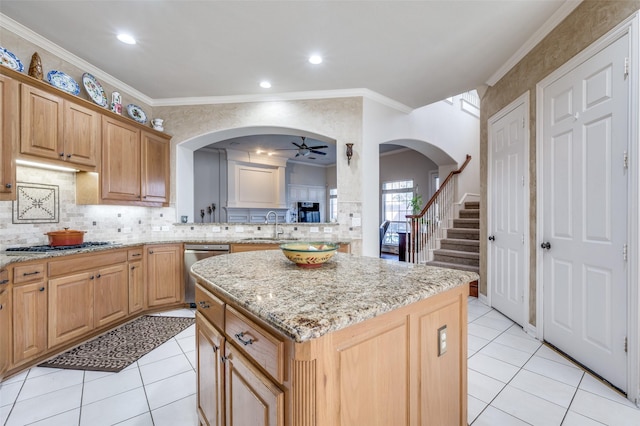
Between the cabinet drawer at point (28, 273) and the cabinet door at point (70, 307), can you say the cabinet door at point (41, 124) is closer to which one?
the cabinet drawer at point (28, 273)

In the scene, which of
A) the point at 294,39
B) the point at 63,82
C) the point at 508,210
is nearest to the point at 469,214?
the point at 508,210

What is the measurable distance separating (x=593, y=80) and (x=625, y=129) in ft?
1.66

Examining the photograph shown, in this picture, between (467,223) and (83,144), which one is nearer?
(83,144)

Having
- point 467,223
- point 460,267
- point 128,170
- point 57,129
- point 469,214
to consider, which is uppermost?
point 57,129

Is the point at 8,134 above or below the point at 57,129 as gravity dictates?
below

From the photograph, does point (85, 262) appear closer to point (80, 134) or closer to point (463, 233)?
point (80, 134)

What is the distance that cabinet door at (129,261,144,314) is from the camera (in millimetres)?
3189

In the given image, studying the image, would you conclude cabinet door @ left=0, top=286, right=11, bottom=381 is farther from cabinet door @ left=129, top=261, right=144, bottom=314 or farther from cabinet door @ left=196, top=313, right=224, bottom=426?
cabinet door @ left=196, top=313, right=224, bottom=426

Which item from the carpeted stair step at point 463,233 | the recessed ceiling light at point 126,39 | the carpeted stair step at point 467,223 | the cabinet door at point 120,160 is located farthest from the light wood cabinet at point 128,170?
the carpeted stair step at point 467,223

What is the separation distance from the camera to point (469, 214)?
5.46m

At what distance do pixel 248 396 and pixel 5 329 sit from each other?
7.61 ft

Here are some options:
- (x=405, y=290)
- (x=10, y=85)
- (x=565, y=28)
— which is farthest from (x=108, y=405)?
(x=565, y=28)

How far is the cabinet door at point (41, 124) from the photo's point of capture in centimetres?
231

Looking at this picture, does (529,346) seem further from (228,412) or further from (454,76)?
(454,76)
